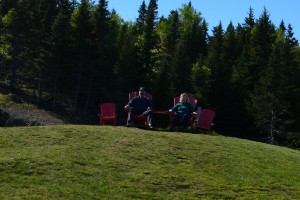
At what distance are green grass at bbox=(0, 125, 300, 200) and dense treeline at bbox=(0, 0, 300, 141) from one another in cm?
3024

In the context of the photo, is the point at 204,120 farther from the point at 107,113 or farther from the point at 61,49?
the point at 61,49

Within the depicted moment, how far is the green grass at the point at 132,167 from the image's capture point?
745 centimetres

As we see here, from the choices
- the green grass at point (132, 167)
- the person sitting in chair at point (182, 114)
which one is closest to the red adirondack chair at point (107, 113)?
the person sitting in chair at point (182, 114)

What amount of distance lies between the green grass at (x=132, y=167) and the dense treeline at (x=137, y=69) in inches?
1191

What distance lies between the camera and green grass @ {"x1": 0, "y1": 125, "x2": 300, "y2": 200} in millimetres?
7453

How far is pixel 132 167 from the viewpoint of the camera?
355 inches

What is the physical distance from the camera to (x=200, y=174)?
916cm

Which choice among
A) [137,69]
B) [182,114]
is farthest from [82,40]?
[182,114]

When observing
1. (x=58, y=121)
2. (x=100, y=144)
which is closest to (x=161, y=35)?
(x=58, y=121)

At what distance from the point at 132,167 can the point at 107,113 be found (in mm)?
8443

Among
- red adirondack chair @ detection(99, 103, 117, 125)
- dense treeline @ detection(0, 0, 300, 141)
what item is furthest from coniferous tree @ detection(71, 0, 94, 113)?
red adirondack chair @ detection(99, 103, 117, 125)

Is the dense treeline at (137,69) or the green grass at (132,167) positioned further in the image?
the dense treeline at (137,69)

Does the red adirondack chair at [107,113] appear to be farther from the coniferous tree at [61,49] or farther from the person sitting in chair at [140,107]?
the coniferous tree at [61,49]

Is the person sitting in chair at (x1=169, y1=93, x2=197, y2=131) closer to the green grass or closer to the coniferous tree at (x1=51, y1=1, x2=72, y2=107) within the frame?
the green grass
